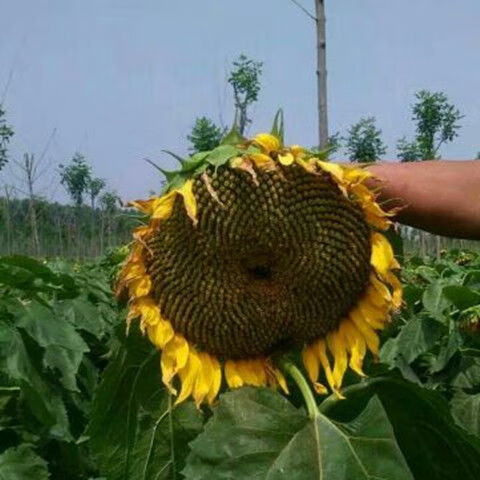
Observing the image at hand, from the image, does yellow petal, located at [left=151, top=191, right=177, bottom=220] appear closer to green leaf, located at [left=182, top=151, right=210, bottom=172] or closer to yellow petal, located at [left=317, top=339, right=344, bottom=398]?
green leaf, located at [left=182, top=151, right=210, bottom=172]

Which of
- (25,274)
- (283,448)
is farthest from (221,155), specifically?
(25,274)

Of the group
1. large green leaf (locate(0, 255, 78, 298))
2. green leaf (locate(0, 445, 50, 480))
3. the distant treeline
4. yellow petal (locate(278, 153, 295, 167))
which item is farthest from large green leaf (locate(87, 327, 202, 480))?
the distant treeline

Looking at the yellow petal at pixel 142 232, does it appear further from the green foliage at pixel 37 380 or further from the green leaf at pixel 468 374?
the green leaf at pixel 468 374

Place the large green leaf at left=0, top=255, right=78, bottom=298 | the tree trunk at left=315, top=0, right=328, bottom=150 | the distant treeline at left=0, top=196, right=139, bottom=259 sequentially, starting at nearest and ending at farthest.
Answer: the large green leaf at left=0, top=255, right=78, bottom=298 < the tree trunk at left=315, top=0, right=328, bottom=150 < the distant treeline at left=0, top=196, right=139, bottom=259

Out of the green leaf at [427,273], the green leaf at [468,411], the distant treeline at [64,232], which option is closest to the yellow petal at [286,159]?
the green leaf at [468,411]

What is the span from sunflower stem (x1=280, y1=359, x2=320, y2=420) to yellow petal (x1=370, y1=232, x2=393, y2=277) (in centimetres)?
17

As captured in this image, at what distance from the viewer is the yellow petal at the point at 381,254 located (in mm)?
1344

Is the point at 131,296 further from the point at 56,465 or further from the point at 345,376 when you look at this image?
the point at 56,465

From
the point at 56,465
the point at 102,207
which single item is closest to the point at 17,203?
the point at 102,207

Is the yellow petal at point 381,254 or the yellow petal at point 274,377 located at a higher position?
the yellow petal at point 381,254

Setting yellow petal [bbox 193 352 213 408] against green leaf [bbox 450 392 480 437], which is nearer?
yellow petal [bbox 193 352 213 408]

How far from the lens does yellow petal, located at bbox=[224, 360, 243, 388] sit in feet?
4.58

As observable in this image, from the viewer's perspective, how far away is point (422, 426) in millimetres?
1468

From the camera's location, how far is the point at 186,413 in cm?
148
